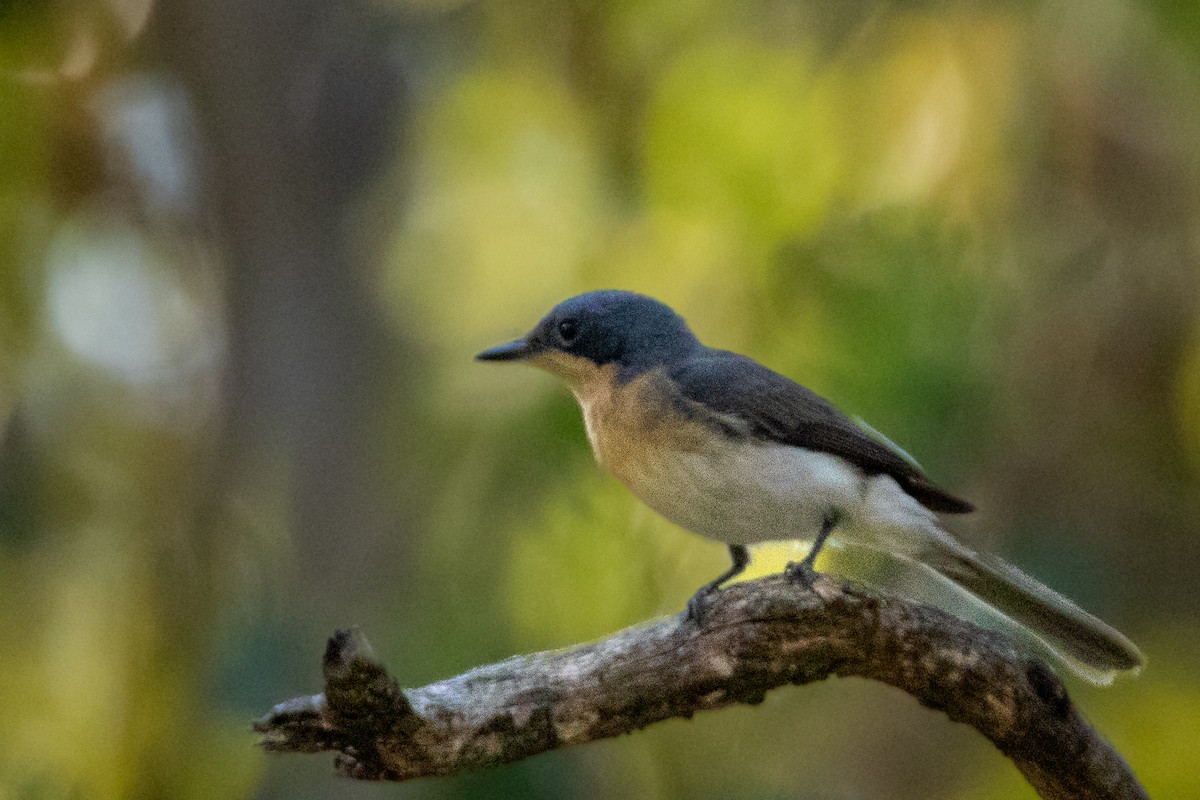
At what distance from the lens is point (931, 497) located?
285 cm

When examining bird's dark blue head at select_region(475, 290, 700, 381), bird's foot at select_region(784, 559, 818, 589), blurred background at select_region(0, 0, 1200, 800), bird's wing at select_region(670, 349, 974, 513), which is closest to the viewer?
bird's foot at select_region(784, 559, 818, 589)

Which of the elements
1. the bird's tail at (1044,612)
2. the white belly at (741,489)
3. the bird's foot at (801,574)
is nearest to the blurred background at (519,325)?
the bird's tail at (1044,612)

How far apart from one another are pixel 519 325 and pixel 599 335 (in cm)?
128

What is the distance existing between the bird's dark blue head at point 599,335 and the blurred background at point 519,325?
447 millimetres

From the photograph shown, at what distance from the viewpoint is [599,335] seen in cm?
324

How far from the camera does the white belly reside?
274 centimetres

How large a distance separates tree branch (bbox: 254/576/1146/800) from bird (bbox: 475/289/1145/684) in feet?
0.61

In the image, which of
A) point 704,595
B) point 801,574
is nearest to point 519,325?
point 704,595

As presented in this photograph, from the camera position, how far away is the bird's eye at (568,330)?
127 inches

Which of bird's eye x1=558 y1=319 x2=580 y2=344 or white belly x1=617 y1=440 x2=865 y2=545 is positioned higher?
bird's eye x1=558 y1=319 x2=580 y2=344

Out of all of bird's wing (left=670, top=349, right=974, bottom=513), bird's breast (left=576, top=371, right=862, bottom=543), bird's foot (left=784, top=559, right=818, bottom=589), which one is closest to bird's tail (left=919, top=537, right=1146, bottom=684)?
bird's wing (left=670, top=349, right=974, bottom=513)

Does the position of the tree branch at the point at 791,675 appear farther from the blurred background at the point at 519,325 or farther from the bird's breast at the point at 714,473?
the blurred background at the point at 519,325

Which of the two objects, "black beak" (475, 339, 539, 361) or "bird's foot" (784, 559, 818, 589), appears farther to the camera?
"black beak" (475, 339, 539, 361)

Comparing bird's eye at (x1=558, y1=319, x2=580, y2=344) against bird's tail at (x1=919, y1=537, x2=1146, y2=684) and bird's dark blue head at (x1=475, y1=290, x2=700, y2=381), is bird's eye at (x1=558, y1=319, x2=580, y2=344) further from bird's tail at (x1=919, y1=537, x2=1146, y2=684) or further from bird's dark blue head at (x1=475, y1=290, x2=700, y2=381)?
bird's tail at (x1=919, y1=537, x2=1146, y2=684)
